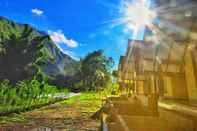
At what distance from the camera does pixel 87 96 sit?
1115cm

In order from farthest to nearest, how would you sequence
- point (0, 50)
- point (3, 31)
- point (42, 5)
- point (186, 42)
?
1. point (3, 31)
2. point (0, 50)
3. point (42, 5)
4. point (186, 42)

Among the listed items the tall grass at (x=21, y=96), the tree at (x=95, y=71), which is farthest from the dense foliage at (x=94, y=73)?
the tall grass at (x=21, y=96)

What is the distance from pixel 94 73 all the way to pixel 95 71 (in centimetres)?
25

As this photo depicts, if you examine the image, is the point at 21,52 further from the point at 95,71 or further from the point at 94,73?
the point at 95,71

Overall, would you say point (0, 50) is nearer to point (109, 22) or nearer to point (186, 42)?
point (109, 22)

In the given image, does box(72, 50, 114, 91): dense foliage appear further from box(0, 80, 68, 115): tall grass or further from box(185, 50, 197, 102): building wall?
box(185, 50, 197, 102): building wall

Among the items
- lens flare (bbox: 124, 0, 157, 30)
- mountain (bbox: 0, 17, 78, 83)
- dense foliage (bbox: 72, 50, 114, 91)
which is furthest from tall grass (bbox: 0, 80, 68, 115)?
lens flare (bbox: 124, 0, 157, 30)

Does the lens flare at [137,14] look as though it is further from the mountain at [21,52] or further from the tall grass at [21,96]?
the mountain at [21,52]

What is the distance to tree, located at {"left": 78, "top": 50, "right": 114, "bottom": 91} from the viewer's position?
12680mm

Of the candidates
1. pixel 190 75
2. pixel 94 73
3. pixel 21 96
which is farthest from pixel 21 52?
pixel 190 75

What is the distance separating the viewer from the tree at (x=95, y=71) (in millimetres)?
12680

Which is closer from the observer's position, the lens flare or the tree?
the lens flare

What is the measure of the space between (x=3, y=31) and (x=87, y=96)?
17.3 ft

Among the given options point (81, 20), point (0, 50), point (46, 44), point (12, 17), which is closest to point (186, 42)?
point (81, 20)
